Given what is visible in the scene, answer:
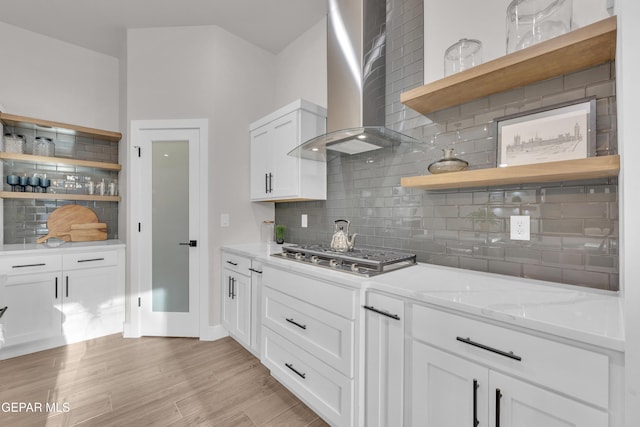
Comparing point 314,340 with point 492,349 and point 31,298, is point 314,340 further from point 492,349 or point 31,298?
point 31,298

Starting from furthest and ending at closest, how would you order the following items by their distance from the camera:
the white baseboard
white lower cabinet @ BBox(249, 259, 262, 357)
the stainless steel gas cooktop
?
the white baseboard < white lower cabinet @ BBox(249, 259, 262, 357) < the stainless steel gas cooktop

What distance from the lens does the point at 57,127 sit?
9.78 feet

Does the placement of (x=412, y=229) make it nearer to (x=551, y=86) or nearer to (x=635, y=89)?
(x=551, y=86)

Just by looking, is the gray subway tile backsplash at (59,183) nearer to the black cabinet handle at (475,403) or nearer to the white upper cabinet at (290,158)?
the white upper cabinet at (290,158)

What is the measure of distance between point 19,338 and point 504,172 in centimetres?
387

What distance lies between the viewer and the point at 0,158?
2.75 meters

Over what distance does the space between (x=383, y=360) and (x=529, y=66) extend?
5.11ft

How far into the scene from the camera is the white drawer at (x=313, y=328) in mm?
1512

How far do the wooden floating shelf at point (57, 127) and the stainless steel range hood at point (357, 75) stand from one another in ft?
8.41

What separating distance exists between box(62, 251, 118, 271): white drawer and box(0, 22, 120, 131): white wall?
1.60 metres

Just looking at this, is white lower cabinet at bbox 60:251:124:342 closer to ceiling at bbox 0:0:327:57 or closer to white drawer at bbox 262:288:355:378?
white drawer at bbox 262:288:355:378

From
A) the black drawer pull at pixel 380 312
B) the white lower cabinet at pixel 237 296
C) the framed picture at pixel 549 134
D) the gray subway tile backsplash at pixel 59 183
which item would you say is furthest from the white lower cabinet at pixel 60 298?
the framed picture at pixel 549 134

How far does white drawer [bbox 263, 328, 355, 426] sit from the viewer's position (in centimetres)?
152

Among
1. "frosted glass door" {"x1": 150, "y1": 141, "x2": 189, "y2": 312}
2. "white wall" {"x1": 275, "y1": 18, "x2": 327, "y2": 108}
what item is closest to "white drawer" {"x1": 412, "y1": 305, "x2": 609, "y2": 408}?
"white wall" {"x1": 275, "y1": 18, "x2": 327, "y2": 108}
